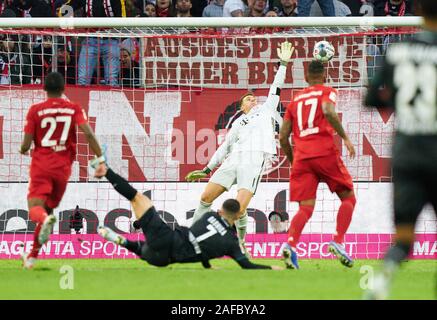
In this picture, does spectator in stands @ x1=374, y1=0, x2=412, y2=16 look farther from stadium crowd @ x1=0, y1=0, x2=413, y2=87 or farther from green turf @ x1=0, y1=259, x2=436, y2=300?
green turf @ x1=0, y1=259, x2=436, y2=300

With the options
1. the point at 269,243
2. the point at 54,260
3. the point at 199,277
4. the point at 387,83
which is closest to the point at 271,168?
the point at 269,243

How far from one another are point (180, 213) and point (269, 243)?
145 centimetres

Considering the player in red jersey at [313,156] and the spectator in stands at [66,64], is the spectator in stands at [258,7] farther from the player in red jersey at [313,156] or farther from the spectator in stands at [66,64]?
the player in red jersey at [313,156]

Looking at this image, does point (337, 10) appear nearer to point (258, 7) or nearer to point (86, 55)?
point (258, 7)

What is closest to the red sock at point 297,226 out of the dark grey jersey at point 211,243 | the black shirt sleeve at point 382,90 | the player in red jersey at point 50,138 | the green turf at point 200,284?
the green turf at point 200,284

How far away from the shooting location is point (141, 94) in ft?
59.0

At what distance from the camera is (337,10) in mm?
20797

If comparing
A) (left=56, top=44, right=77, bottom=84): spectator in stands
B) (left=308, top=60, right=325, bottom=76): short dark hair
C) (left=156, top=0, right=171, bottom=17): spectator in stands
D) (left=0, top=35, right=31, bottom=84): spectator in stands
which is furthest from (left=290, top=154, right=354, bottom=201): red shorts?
(left=156, top=0, right=171, bottom=17): spectator in stands

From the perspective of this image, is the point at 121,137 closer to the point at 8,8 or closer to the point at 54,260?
the point at 54,260

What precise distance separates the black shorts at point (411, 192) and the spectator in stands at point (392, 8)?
12866 millimetres

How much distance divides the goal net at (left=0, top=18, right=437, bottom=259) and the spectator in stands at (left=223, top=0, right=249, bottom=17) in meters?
2.57

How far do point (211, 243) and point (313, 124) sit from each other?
190cm

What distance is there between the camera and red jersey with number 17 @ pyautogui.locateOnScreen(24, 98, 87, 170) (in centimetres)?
1269

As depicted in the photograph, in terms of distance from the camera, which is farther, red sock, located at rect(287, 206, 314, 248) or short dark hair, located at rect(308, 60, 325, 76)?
short dark hair, located at rect(308, 60, 325, 76)
